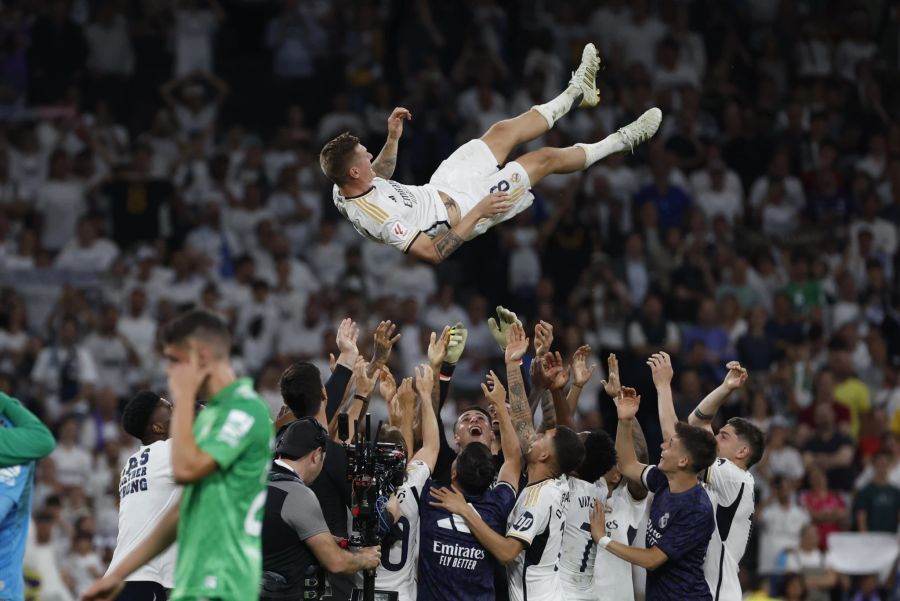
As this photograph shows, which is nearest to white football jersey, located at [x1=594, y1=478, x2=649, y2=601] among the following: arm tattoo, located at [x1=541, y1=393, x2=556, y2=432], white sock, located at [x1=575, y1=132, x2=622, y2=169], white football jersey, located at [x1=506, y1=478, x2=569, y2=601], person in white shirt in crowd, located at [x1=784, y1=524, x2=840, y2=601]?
white football jersey, located at [x1=506, y1=478, x2=569, y2=601]

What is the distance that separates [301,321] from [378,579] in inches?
377

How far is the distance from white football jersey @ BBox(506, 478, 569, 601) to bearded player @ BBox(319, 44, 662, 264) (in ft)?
6.37

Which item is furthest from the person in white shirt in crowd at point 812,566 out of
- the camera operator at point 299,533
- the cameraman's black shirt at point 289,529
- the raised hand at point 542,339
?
the cameraman's black shirt at point 289,529

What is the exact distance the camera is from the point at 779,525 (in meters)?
17.6

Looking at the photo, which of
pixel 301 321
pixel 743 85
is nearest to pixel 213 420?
pixel 301 321

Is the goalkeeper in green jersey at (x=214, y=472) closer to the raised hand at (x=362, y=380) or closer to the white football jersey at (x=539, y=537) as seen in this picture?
the white football jersey at (x=539, y=537)

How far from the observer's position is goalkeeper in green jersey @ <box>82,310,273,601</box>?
6.70m

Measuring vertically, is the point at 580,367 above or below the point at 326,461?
above

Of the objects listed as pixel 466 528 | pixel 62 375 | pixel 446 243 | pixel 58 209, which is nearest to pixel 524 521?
pixel 466 528

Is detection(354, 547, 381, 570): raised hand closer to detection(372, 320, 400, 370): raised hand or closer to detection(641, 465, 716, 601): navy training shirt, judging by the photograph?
detection(641, 465, 716, 601): navy training shirt

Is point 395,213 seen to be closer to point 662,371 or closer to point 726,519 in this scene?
point 662,371

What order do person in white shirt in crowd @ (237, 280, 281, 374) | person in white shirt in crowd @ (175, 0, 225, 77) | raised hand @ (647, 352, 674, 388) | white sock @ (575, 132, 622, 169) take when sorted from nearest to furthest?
raised hand @ (647, 352, 674, 388) < white sock @ (575, 132, 622, 169) < person in white shirt in crowd @ (237, 280, 281, 374) < person in white shirt in crowd @ (175, 0, 225, 77)

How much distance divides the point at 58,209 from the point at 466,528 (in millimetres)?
11905

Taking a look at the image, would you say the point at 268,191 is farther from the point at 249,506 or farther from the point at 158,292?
the point at 249,506
